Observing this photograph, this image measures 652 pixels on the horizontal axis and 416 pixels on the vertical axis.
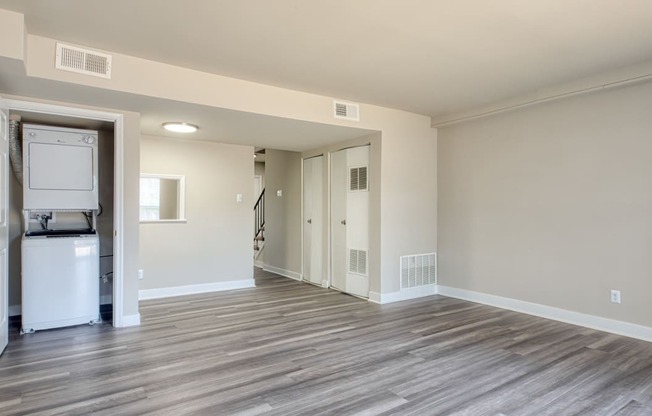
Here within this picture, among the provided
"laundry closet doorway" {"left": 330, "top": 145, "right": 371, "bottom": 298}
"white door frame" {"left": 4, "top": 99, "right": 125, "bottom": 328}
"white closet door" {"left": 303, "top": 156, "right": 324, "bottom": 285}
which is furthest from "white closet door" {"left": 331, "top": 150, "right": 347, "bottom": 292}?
"white door frame" {"left": 4, "top": 99, "right": 125, "bottom": 328}

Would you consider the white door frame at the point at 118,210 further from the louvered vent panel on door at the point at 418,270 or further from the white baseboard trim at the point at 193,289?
the louvered vent panel on door at the point at 418,270

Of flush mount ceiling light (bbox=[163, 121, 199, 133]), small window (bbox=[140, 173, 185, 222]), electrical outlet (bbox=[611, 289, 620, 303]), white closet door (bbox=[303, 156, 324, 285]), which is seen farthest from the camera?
white closet door (bbox=[303, 156, 324, 285])

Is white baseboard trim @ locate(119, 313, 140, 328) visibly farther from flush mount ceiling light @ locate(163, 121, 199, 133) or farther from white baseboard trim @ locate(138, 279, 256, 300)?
flush mount ceiling light @ locate(163, 121, 199, 133)

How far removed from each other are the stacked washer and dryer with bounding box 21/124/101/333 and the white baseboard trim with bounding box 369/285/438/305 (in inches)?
124

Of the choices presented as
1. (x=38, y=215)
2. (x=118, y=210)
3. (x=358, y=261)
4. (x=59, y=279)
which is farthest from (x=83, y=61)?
(x=358, y=261)

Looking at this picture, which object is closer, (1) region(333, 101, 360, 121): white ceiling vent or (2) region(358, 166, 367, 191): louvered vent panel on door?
(1) region(333, 101, 360, 121): white ceiling vent

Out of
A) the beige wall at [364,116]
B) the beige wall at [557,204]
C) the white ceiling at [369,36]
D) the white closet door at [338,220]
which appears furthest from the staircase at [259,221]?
the white ceiling at [369,36]

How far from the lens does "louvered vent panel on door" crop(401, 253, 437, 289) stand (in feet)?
16.8

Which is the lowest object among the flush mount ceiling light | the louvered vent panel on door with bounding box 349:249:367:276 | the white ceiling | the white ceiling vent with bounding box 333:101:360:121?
the louvered vent panel on door with bounding box 349:249:367:276

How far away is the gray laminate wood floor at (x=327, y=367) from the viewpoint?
7.54 ft

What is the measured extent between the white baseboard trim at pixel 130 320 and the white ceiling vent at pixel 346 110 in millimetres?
3060

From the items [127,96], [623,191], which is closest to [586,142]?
[623,191]

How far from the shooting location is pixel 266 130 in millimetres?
4660

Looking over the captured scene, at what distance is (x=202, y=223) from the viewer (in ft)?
18.2
